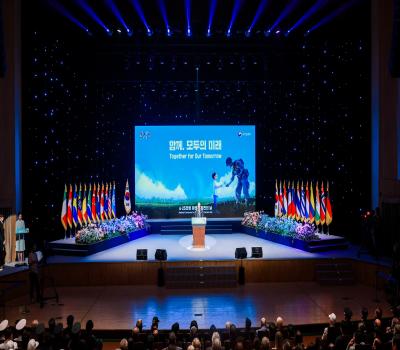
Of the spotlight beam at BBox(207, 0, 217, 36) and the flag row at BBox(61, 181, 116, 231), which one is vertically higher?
the spotlight beam at BBox(207, 0, 217, 36)

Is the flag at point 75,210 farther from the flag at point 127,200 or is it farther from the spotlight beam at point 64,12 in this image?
the spotlight beam at point 64,12

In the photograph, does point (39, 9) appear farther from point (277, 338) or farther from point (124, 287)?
point (277, 338)

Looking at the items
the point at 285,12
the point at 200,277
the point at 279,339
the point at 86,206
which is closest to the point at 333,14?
the point at 285,12

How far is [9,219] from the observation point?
48.8 feet

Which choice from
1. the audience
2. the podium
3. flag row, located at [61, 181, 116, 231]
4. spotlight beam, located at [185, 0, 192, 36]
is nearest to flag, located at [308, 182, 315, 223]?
the podium

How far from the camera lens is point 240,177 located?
2239 cm

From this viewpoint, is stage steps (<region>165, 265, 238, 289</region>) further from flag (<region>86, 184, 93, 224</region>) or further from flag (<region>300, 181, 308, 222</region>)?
flag (<region>86, 184, 93, 224</region>)

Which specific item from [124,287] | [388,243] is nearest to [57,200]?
[124,287]

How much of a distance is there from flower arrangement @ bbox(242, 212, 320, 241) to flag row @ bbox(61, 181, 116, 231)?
543 cm

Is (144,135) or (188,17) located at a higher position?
(188,17)

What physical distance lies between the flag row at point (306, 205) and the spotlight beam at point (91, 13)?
28.8 feet

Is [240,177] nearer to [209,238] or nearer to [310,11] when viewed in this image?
[209,238]

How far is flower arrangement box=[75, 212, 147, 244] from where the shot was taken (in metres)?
16.3

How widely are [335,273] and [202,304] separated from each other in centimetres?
429
